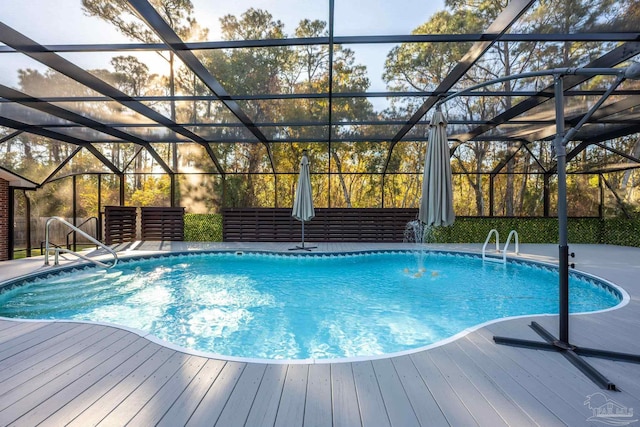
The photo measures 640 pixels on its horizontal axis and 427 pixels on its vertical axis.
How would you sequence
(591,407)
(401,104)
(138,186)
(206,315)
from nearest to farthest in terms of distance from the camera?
(591,407), (206,315), (401,104), (138,186)

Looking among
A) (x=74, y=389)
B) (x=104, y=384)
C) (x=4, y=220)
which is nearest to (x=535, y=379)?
(x=104, y=384)

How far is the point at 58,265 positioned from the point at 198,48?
16.0 ft

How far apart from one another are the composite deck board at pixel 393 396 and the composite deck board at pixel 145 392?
132cm

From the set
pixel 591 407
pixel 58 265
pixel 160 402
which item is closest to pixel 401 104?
pixel 591 407

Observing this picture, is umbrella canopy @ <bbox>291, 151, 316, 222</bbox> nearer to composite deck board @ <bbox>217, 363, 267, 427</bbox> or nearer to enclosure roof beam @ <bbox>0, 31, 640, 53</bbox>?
enclosure roof beam @ <bbox>0, 31, 640, 53</bbox>

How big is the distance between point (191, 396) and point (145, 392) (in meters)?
0.29

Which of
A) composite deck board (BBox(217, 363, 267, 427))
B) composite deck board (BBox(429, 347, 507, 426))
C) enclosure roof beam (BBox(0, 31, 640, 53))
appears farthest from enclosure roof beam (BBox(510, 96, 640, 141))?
composite deck board (BBox(217, 363, 267, 427))

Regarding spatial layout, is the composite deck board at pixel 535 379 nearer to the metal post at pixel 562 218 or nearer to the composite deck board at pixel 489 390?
the composite deck board at pixel 489 390

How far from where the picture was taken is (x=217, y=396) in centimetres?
173

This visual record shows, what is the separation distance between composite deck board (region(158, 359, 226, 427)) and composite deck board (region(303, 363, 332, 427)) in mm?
603

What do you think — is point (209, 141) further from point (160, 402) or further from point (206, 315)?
point (160, 402)

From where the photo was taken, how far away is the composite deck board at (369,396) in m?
1.54

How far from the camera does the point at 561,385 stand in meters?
1.85

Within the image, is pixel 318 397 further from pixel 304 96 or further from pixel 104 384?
pixel 304 96
